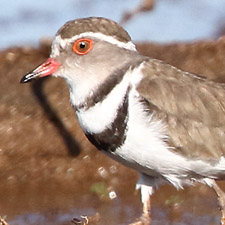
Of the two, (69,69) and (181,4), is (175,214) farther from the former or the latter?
(181,4)

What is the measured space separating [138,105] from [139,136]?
0.25 meters

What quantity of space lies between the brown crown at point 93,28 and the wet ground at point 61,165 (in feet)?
6.57

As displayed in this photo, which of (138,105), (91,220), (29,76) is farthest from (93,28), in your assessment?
(91,220)

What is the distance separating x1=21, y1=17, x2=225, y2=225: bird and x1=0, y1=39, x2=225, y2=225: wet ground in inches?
54.8

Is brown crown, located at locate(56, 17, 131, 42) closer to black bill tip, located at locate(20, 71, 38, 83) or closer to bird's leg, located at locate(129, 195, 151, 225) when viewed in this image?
black bill tip, located at locate(20, 71, 38, 83)

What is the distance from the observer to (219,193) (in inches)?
350

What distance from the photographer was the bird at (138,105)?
8336 millimetres

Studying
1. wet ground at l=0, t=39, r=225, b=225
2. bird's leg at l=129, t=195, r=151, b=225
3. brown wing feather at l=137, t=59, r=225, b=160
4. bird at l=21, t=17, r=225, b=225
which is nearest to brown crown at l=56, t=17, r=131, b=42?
bird at l=21, t=17, r=225, b=225

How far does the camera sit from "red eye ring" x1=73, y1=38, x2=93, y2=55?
8.63 m

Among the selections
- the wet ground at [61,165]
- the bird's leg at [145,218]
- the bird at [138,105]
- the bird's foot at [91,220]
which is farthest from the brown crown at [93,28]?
the wet ground at [61,165]

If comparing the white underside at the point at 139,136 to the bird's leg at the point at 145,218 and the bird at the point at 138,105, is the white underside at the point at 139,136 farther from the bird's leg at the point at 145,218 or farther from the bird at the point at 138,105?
the bird's leg at the point at 145,218

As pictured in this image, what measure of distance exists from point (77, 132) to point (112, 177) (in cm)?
75

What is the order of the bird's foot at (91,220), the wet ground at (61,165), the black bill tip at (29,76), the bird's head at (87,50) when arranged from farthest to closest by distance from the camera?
the wet ground at (61,165)
the bird's foot at (91,220)
the black bill tip at (29,76)
the bird's head at (87,50)

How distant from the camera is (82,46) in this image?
8648 millimetres
